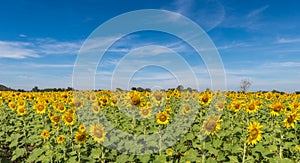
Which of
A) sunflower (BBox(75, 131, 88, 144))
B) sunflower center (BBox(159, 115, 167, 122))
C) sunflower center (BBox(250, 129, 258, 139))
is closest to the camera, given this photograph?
sunflower center (BBox(250, 129, 258, 139))

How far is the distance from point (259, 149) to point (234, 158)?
27.4 inches

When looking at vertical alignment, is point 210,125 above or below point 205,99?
below

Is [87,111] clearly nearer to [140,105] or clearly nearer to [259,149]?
[140,105]

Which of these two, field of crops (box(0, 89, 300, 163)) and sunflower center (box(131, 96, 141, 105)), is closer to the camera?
field of crops (box(0, 89, 300, 163))

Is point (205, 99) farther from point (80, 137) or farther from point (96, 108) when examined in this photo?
point (80, 137)

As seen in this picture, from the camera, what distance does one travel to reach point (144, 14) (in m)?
9.84

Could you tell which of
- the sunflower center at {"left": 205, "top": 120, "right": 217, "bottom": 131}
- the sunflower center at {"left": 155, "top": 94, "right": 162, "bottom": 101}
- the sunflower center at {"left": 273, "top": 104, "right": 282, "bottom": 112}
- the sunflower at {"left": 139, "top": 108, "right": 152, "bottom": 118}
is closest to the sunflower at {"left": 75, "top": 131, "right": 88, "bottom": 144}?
the sunflower center at {"left": 205, "top": 120, "right": 217, "bottom": 131}

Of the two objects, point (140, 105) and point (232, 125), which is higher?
point (140, 105)

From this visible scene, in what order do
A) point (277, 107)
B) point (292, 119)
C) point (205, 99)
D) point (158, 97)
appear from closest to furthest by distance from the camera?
point (292, 119)
point (277, 107)
point (205, 99)
point (158, 97)

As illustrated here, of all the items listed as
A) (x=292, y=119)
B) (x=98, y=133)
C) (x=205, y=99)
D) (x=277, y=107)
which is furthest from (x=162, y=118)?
Result: (x=292, y=119)

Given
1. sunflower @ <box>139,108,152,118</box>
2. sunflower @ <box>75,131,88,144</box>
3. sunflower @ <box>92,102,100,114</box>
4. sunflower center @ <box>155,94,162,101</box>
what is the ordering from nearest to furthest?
1. sunflower @ <box>75,131,88,144</box>
2. sunflower @ <box>139,108,152,118</box>
3. sunflower @ <box>92,102,100,114</box>
4. sunflower center @ <box>155,94,162,101</box>

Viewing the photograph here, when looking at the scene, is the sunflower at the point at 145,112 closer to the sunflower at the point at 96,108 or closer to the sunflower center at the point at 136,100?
the sunflower center at the point at 136,100

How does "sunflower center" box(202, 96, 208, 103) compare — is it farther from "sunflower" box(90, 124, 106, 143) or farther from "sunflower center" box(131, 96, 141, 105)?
"sunflower" box(90, 124, 106, 143)

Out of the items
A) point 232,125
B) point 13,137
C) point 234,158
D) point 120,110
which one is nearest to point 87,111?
point 120,110
